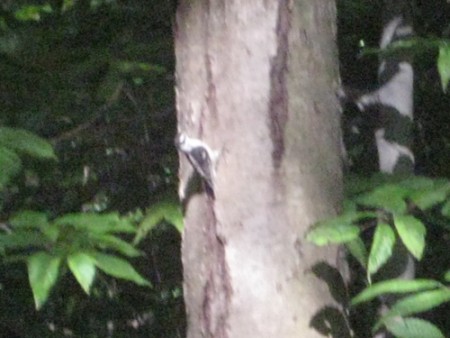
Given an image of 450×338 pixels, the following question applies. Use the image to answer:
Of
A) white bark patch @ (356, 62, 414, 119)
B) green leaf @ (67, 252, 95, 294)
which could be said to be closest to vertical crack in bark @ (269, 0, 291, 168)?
green leaf @ (67, 252, 95, 294)

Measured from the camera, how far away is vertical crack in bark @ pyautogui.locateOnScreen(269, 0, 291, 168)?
89 cm

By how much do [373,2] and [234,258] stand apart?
0.68m

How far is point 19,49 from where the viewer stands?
3.95ft

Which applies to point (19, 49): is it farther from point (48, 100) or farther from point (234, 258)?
point (234, 258)

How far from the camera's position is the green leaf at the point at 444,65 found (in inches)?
35.3

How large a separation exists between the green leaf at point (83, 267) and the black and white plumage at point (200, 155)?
14 centimetres

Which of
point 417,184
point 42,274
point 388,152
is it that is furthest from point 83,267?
point 388,152

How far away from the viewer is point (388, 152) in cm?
127

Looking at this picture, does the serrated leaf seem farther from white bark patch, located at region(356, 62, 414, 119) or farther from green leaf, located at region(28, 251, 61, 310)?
white bark patch, located at region(356, 62, 414, 119)

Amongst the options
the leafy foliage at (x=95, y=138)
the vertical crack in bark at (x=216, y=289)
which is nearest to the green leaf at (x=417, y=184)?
the vertical crack in bark at (x=216, y=289)

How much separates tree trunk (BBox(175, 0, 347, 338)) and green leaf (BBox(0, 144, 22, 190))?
0.18m

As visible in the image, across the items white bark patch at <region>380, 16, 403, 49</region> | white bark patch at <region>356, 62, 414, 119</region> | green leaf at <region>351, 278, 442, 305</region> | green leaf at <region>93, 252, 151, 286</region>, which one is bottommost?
green leaf at <region>351, 278, 442, 305</region>

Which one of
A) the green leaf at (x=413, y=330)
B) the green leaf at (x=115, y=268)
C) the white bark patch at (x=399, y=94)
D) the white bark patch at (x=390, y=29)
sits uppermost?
the white bark patch at (x=390, y=29)

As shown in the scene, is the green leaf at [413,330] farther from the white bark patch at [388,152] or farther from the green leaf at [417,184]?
the white bark patch at [388,152]
